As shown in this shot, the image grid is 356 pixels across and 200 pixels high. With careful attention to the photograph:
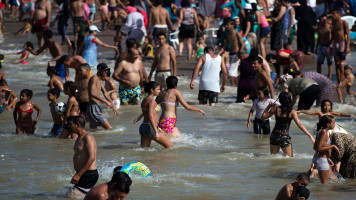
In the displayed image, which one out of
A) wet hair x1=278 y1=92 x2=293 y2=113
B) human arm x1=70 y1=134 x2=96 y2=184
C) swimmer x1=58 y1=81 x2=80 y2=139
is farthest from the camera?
swimmer x1=58 y1=81 x2=80 y2=139

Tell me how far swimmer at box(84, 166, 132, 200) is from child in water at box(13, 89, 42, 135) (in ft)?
17.9

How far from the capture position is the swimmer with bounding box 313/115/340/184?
8.99m

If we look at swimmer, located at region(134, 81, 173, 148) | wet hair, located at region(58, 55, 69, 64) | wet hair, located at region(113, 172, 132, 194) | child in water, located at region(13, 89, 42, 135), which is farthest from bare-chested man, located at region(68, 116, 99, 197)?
wet hair, located at region(58, 55, 69, 64)

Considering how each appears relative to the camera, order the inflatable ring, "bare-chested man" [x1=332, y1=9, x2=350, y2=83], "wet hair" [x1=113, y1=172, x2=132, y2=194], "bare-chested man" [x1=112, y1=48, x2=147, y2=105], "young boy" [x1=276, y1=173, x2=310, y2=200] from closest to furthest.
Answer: "wet hair" [x1=113, y1=172, x2=132, y2=194] < "young boy" [x1=276, y1=173, x2=310, y2=200] < the inflatable ring < "bare-chested man" [x1=112, y1=48, x2=147, y2=105] < "bare-chested man" [x1=332, y1=9, x2=350, y2=83]

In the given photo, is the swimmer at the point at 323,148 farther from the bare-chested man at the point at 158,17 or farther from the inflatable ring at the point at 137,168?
the bare-chested man at the point at 158,17

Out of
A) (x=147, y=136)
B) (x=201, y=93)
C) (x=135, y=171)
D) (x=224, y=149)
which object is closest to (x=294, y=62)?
(x=201, y=93)

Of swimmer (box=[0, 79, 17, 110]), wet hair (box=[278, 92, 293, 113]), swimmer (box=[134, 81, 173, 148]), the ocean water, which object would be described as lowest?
the ocean water

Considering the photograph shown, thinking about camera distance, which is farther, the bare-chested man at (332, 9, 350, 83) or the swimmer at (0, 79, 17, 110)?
the bare-chested man at (332, 9, 350, 83)

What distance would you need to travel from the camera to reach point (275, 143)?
10352 mm

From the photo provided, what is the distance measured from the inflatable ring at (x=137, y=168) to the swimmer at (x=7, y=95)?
508 cm

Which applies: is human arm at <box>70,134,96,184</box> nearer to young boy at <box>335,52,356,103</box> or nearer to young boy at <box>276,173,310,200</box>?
young boy at <box>276,173,310,200</box>

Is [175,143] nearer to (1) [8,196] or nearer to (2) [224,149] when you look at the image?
(2) [224,149]

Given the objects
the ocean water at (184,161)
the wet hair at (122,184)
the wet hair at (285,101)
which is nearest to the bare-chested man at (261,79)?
the ocean water at (184,161)

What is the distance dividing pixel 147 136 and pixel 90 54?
6903mm
